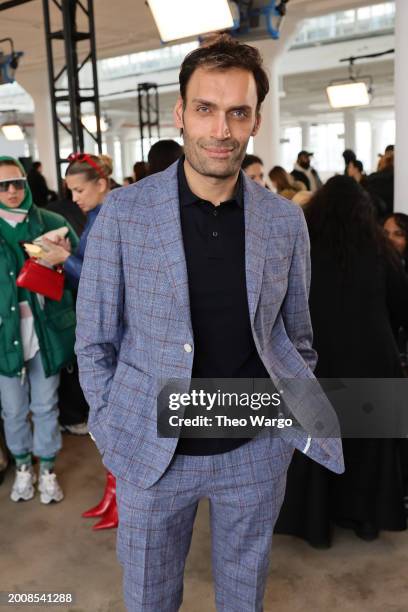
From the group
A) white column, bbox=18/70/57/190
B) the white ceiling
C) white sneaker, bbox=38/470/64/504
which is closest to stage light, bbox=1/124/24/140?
white column, bbox=18/70/57/190

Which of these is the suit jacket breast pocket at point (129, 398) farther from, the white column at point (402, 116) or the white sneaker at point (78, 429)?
the white column at point (402, 116)

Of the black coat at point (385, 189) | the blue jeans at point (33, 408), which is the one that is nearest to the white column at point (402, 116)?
the black coat at point (385, 189)

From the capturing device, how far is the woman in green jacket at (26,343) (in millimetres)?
2797

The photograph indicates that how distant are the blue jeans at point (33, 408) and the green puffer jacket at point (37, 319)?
0.27ft

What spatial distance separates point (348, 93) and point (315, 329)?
7.70 metres

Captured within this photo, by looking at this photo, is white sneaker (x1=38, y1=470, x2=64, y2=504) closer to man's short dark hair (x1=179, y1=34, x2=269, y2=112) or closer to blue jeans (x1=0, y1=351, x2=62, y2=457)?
blue jeans (x1=0, y1=351, x2=62, y2=457)

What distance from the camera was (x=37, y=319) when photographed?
2889 millimetres

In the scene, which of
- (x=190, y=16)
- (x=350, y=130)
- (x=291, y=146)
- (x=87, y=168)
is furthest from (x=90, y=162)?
(x=291, y=146)

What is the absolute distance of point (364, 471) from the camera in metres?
2.61

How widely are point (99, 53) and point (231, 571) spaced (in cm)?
1169

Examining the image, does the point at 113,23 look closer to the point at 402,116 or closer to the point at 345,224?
the point at 402,116

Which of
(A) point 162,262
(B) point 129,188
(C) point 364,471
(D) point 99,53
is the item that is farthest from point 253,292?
(D) point 99,53

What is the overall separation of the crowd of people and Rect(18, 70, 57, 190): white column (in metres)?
11.0

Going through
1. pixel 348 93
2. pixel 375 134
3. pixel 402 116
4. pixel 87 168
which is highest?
pixel 375 134
